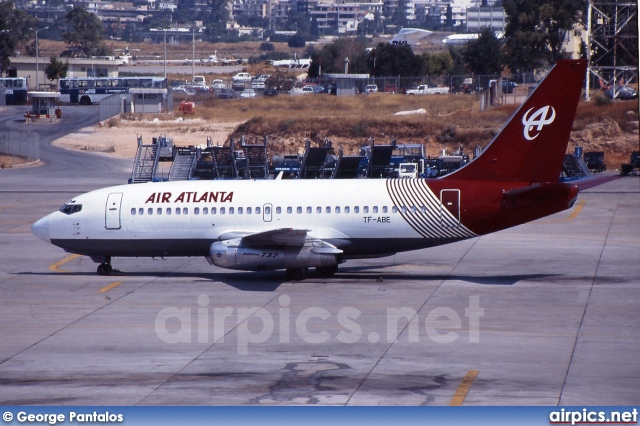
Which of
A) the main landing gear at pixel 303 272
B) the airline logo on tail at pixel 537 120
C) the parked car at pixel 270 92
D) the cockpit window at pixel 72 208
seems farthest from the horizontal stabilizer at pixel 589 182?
the parked car at pixel 270 92

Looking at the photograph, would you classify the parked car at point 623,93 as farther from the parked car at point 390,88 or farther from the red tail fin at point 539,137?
the red tail fin at point 539,137

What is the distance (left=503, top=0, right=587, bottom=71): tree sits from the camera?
10900cm

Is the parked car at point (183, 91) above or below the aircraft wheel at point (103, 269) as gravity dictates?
above

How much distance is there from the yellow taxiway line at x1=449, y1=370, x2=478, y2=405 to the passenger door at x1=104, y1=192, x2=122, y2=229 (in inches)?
669

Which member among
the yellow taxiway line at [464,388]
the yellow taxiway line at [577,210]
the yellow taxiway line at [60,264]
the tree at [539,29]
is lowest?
the yellow taxiway line at [60,264]

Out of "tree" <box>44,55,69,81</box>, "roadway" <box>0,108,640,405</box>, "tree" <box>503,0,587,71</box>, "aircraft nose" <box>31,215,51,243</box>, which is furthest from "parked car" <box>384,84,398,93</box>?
"aircraft nose" <box>31,215,51,243</box>

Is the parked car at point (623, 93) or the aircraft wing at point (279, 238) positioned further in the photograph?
the parked car at point (623, 93)

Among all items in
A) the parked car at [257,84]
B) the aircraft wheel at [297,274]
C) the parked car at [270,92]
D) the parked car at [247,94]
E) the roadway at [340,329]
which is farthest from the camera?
the parked car at [257,84]

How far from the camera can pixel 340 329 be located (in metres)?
25.6

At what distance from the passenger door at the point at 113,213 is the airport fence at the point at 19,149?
1872 inches

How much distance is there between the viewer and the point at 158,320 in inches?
1063

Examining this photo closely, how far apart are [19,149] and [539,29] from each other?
62.5m

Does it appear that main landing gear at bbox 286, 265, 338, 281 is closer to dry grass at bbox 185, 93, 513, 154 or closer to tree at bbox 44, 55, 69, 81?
dry grass at bbox 185, 93, 513, 154

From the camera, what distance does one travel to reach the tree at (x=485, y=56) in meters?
139
